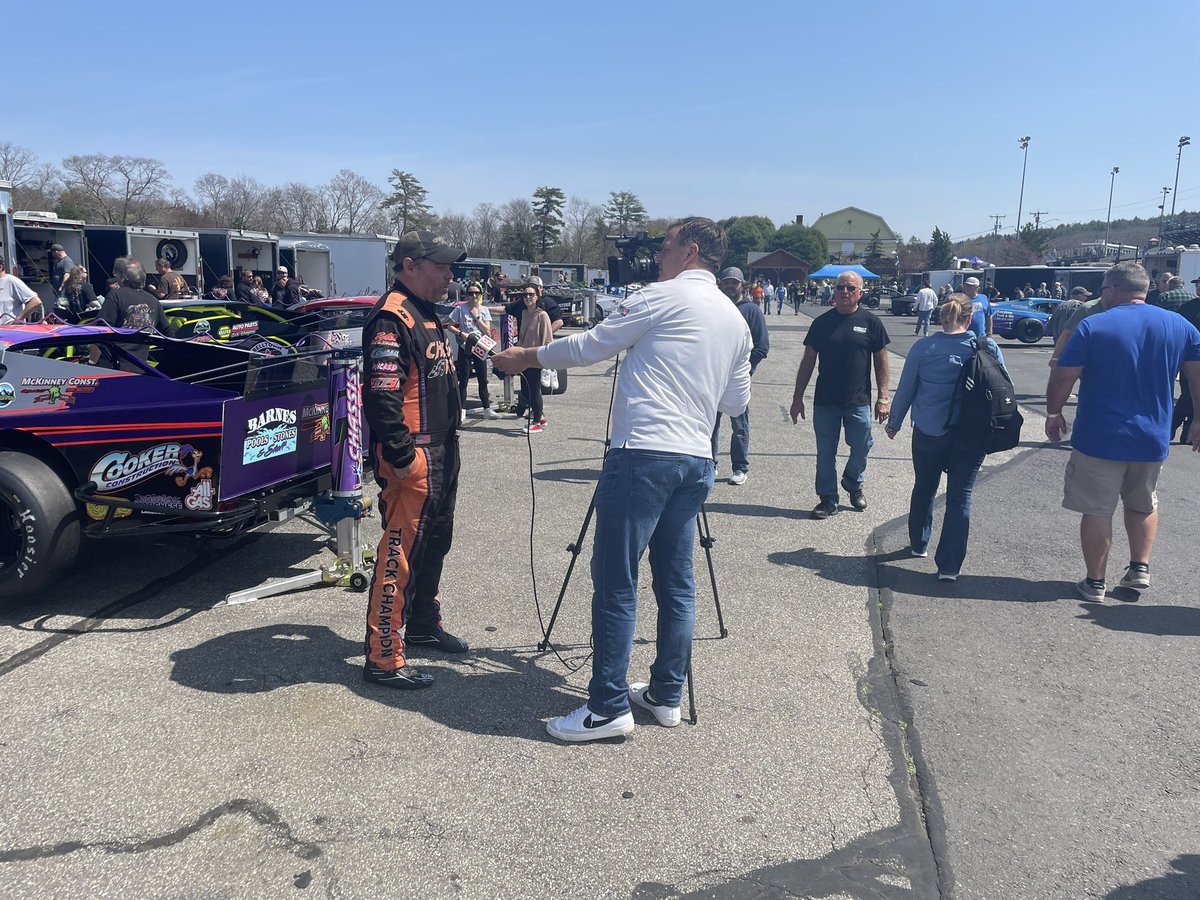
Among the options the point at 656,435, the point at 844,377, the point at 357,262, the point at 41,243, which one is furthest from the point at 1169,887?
the point at 357,262

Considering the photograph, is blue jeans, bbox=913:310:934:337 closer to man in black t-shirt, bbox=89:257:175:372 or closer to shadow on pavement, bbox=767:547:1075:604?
shadow on pavement, bbox=767:547:1075:604

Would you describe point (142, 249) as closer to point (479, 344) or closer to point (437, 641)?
point (479, 344)

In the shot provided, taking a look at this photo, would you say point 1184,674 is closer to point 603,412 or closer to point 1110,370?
point 1110,370

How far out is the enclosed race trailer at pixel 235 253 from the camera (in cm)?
2478

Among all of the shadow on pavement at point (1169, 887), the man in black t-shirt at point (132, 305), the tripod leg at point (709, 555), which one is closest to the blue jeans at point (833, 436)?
the tripod leg at point (709, 555)

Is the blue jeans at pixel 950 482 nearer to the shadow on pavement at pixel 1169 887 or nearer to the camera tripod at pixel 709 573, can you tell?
the camera tripod at pixel 709 573

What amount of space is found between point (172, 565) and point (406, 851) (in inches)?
138

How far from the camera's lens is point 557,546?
20.2ft

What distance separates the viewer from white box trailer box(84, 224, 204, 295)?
21.7 metres

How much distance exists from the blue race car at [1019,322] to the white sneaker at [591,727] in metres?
27.2

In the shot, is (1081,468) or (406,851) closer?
(406,851)

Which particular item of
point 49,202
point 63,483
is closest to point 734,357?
point 63,483

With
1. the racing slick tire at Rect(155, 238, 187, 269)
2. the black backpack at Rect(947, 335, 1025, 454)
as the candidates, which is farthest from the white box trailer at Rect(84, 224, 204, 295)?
the black backpack at Rect(947, 335, 1025, 454)

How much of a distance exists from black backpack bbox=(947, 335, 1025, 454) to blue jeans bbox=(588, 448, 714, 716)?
101 inches
